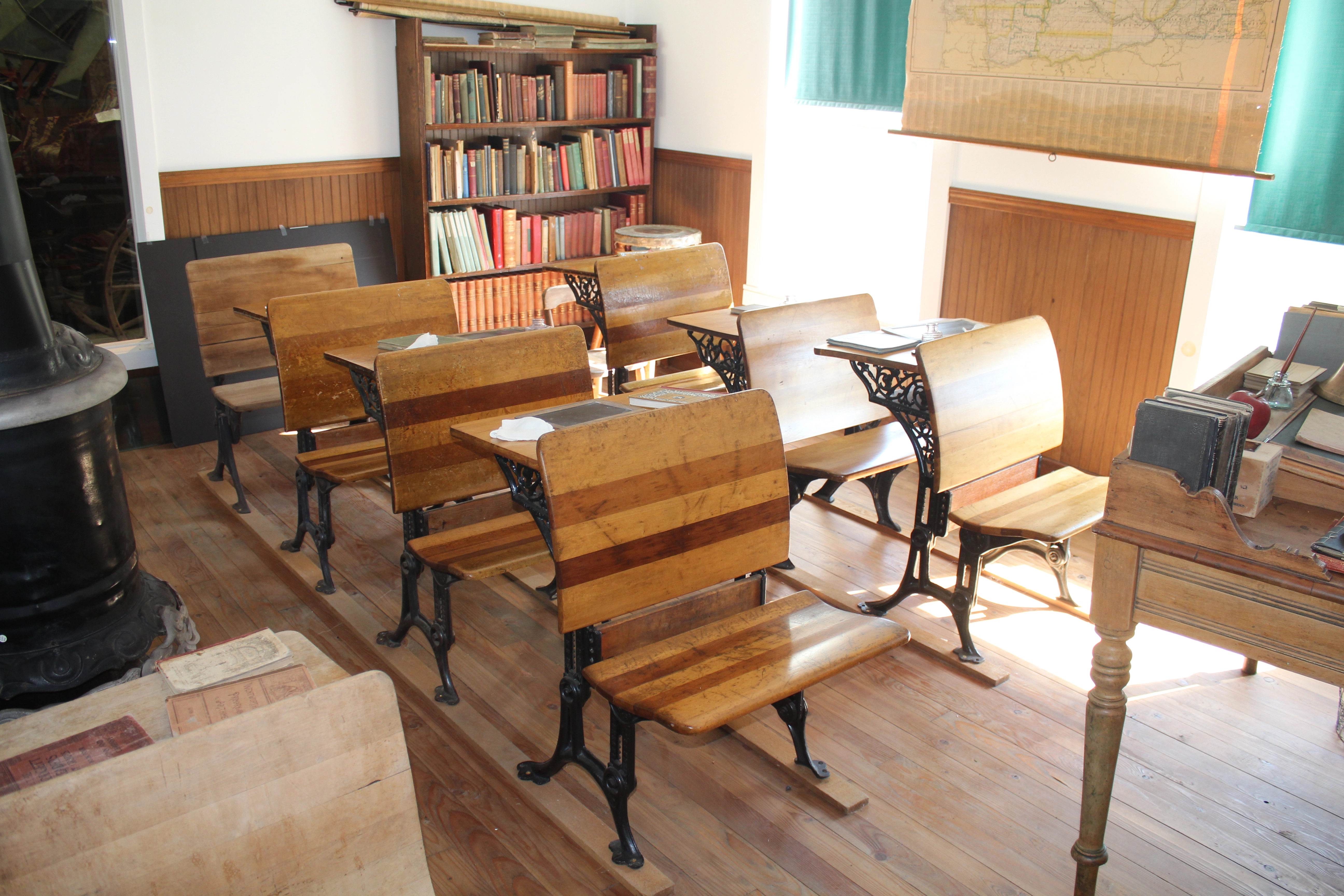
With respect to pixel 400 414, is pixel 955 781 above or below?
below

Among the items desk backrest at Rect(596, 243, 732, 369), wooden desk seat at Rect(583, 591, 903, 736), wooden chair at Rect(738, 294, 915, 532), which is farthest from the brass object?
desk backrest at Rect(596, 243, 732, 369)

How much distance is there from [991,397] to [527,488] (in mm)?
1484

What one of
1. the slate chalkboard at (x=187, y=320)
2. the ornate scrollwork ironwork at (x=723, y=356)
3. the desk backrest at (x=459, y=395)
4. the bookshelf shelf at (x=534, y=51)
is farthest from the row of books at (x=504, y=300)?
the desk backrest at (x=459, y=395)

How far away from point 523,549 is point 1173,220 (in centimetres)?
278

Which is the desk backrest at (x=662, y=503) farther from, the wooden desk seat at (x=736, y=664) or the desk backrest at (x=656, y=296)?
the desk backrest at (x=656, y=296)

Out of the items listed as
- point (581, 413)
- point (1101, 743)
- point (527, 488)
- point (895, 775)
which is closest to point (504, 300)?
point (581, 413)

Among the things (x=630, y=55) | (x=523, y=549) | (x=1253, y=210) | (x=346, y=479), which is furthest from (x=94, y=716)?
(x=630, y=55)

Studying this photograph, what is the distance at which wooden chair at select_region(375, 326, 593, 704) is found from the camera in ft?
9.25

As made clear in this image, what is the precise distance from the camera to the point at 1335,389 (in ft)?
7.53

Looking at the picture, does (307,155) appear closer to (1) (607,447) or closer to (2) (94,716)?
(1) (607,447)

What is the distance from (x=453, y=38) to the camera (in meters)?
5.53

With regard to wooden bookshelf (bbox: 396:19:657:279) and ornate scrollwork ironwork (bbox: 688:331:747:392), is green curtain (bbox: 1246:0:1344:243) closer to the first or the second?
ornate scrollwork ironwork (bbox: 688:331:747:392)

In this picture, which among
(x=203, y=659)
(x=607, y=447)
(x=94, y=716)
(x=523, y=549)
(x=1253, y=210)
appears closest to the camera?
(x=94, y=716)

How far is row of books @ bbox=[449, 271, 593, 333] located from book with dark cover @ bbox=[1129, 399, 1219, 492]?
13.9 feet
